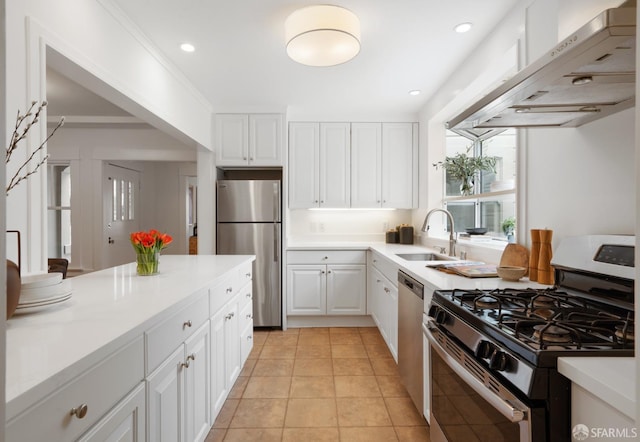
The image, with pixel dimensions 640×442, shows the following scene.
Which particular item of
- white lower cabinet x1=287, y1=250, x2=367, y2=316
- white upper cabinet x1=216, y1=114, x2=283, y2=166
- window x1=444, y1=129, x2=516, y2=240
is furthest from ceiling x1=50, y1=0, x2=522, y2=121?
white lower cabinet x1=287, y1=250, x2=367, y2=316

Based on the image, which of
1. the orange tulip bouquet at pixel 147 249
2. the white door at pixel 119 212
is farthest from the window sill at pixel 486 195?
the white door at pixel 119 212

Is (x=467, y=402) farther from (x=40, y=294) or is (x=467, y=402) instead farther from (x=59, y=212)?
(x=59, y=212)

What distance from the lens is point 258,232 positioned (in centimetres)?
371

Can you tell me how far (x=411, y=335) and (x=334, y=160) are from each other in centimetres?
241

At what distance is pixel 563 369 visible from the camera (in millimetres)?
818

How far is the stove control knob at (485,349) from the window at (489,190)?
1.51 meters

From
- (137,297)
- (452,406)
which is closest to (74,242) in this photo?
(137,297)

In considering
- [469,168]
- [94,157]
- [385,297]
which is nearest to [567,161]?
[469,168]

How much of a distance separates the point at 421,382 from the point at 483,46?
2.25 meters

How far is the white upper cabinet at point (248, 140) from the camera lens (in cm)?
376

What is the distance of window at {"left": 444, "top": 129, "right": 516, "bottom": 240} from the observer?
2654 mm

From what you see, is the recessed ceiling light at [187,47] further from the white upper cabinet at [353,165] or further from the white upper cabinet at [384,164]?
the white upper cabinet at [384,164]

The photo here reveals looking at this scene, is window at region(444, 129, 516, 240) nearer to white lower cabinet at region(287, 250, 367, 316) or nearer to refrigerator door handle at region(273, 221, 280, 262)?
white lower cabinet at region(287, 250, 367, 316)

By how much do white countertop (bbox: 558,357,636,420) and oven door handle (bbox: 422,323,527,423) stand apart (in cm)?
17
